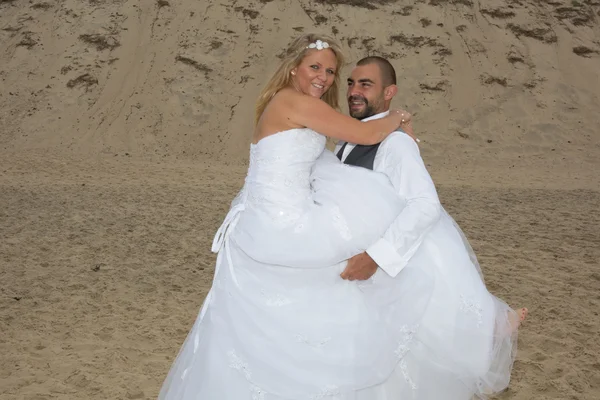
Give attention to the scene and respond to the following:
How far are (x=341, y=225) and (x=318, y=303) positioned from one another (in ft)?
1.24

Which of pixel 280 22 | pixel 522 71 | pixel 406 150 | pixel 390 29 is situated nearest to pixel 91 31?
pixel 280 22

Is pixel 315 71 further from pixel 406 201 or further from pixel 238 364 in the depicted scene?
pixel 238 364

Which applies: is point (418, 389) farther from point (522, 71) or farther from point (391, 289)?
point (522, 71)

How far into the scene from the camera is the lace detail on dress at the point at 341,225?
10.3ft

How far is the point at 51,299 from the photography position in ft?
22.3

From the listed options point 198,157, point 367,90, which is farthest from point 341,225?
point 198,157

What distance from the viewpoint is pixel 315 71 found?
11.1ft

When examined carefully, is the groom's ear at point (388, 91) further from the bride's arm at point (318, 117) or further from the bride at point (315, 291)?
the bride's arm at point (318, 117)

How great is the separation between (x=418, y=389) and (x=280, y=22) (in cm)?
2109

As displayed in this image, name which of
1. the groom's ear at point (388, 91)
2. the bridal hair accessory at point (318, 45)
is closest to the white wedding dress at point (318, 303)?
the bridal hair accessory at point (318, 45)

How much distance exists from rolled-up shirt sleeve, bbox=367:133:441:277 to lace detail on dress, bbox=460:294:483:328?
1.33 ft

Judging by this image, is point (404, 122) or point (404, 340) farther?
point (404, 122)

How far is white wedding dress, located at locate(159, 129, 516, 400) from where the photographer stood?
3168 mm

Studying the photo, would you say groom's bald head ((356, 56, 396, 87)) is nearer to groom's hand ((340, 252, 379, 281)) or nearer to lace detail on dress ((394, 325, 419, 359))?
groom's hand ((340, 252, 379, 281))
